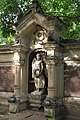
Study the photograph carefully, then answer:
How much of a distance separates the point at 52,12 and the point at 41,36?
4.67 meters

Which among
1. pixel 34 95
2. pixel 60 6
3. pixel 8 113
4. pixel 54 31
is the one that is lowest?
pixel 8 113

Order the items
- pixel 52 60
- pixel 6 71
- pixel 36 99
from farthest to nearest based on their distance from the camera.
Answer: pixel 6 71, pixel 36 99, pixel 52 60

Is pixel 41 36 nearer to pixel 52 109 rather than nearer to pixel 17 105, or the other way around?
pixel 17 105

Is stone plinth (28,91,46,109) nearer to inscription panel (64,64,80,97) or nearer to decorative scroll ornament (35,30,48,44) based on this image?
inscription panel (64,64,80,97)

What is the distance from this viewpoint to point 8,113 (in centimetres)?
1059

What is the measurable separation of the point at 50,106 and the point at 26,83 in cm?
243

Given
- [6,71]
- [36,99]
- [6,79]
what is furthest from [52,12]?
[36,99]

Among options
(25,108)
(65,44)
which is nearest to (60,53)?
(65,44)

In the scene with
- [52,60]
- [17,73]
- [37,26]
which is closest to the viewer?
[52,60]

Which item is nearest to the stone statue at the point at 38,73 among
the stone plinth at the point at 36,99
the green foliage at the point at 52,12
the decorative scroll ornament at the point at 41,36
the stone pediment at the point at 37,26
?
the stone plinth at the point at 36,99

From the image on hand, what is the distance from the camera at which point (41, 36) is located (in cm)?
1112

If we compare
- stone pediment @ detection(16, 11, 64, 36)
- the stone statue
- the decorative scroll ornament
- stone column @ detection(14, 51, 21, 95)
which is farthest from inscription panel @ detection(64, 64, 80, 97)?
stone column @ detection(14, 51, 21, 95)

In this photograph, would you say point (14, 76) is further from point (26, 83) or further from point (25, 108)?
point (25, 108)

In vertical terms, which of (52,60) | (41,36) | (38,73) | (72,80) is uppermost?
(41,36)
